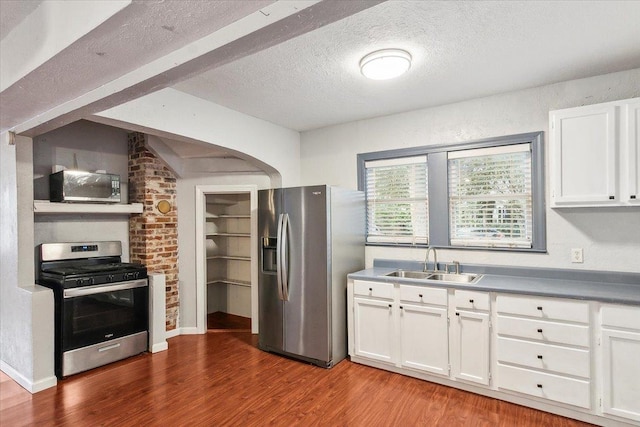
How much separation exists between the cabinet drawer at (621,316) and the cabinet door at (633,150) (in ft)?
2.43

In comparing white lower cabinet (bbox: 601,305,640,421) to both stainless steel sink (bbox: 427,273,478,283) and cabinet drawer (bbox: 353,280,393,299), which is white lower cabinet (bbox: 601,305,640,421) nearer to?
stainless steel sink (bbox: 427,273,478,283)

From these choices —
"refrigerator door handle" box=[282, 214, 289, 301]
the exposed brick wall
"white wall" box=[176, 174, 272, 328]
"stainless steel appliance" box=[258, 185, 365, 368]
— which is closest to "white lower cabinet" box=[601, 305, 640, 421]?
"stainless steel appliance" box=[258, 185, 365, 368]

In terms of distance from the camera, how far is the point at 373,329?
325 cm

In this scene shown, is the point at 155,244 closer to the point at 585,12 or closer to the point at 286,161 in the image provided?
the point at 286,161

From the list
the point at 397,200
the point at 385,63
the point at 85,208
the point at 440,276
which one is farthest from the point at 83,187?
the point at 440,276

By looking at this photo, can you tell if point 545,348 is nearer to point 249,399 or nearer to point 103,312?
point 249,399

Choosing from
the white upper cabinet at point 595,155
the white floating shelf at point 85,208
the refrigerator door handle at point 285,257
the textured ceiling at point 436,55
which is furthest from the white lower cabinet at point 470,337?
the white floating shelf at point 85,208

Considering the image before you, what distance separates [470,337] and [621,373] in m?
0.92

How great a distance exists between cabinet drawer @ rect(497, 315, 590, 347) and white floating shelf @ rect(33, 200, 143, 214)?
3.80 m

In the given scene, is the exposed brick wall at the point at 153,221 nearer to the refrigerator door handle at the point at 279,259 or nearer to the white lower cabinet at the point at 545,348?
the refrigerator door handle at the point at 279,259

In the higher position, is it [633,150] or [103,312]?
[633,150]

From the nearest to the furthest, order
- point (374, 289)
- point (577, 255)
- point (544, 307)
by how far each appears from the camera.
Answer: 1. point (544, 307)
2. point (577, 255)
3. point (374, 289)

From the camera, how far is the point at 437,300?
9.60 ft

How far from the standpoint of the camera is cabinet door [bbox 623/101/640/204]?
240 cm
